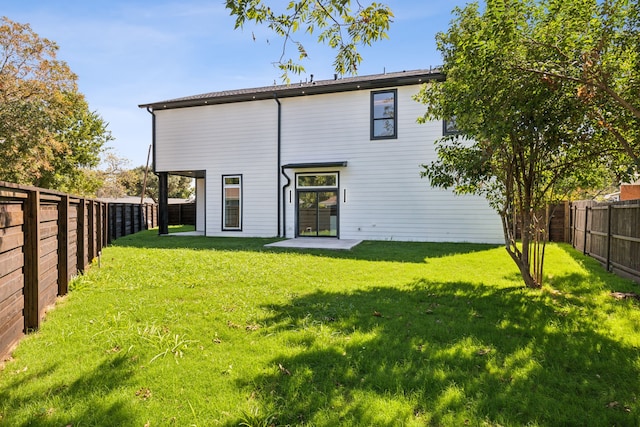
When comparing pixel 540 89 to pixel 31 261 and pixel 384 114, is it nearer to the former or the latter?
pixel 31 261

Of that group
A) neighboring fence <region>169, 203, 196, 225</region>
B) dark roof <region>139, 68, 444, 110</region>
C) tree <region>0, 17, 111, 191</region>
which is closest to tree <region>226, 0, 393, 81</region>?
dark roof <region>139, 68, 444, 110</region>

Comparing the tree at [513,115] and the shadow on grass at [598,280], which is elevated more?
the tree at [513,115]

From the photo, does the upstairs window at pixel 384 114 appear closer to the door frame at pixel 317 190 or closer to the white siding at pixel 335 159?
the white siding at pixel 335 159

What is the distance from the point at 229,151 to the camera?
45.8 ft

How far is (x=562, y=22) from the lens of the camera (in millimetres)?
4293

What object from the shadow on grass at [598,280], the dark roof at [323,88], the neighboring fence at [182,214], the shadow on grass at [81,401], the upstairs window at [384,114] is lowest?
the shadow on grass at [81,401]

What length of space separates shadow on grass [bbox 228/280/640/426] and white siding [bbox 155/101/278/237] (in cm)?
956

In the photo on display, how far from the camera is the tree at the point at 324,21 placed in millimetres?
3250

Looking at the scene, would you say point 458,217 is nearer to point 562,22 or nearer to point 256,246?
point 256,246

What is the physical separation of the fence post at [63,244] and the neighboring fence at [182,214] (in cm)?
1783

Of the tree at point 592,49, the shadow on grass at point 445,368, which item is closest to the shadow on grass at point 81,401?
the shadow on grass at point 445,368

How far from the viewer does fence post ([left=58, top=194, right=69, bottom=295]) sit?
4.61 meters

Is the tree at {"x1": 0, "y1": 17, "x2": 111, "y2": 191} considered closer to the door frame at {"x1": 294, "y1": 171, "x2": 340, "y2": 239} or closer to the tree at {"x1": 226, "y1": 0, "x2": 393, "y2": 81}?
the door frame at {"x1": 294, "y1": 171, "x2": 340, "y2": 239}

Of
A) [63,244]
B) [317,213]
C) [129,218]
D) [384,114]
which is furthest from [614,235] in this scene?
[129,218]
